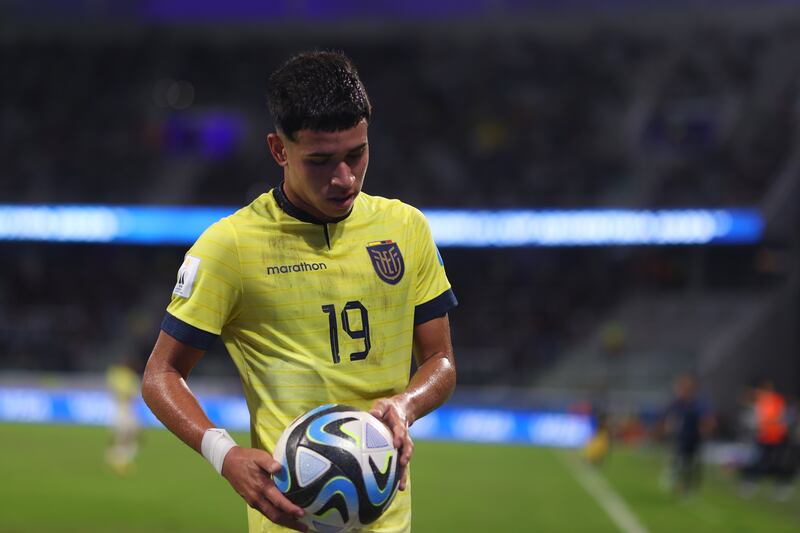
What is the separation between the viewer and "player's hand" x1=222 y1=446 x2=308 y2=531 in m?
3.16

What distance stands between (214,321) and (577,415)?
89.1 ft

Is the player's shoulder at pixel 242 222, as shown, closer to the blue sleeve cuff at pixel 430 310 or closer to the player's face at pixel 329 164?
the player's face at pixel 329 164

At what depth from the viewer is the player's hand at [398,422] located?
326 centimetres

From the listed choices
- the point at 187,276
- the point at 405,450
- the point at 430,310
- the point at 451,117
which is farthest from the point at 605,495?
the point at 451,117

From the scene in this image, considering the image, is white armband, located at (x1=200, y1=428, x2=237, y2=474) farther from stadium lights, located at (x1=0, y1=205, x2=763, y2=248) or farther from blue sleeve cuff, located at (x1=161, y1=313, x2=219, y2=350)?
stadium lights, located at (x1=0, y1=205, x2=763, y2=248)

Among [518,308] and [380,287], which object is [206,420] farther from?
[518,308]

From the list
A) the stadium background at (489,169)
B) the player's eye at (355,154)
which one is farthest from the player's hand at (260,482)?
the stadium background at (489,169)

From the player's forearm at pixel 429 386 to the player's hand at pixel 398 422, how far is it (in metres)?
0.09

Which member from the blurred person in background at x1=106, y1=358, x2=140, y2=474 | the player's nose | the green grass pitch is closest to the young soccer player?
the player's nose

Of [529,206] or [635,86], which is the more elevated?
[635,86]

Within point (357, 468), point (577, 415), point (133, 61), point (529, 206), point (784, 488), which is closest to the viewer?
point (357, 468)

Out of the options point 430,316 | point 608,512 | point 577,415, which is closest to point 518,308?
point 577,415

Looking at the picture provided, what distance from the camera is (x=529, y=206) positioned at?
34.1 meters

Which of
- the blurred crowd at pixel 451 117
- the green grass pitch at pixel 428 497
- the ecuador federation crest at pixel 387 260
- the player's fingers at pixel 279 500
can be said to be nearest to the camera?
the player's fingers at pixel 279 500
